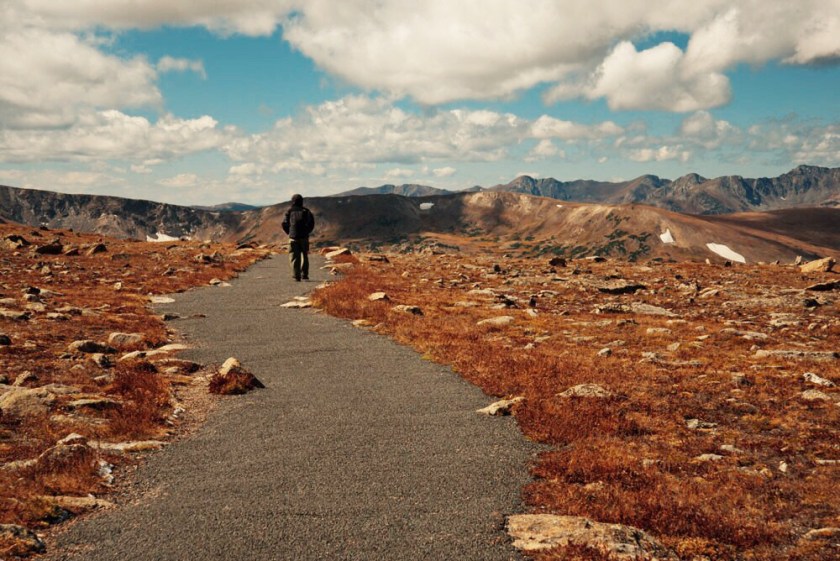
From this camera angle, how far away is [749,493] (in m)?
7.87

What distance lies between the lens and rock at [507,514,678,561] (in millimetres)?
6262

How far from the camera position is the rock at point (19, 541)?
5768 mm

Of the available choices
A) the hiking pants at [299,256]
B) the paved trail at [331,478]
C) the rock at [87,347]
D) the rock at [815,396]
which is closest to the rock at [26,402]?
the paved trail at [331,478]

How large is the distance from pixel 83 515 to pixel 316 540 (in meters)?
3.35

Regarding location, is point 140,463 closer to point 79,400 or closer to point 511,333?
point 79,400

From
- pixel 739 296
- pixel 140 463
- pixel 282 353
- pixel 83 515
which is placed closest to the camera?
pixel 83 515

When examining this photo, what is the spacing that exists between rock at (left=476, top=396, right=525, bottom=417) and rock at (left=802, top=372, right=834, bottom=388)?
7.83 metres

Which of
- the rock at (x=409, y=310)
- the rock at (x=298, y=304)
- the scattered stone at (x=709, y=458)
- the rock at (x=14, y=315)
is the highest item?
the rock at (x=14, y=315)

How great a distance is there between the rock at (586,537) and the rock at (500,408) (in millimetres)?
4329

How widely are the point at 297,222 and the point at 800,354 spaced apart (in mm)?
25404

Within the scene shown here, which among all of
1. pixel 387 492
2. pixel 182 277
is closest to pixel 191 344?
pixel 387 492

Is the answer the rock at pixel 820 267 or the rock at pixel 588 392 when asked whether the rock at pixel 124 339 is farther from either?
the rock at pixel 820 267

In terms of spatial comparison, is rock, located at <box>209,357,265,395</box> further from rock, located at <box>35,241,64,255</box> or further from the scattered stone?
rock, located at <box>35,241,64,255</box>

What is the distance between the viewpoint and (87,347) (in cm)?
1508
